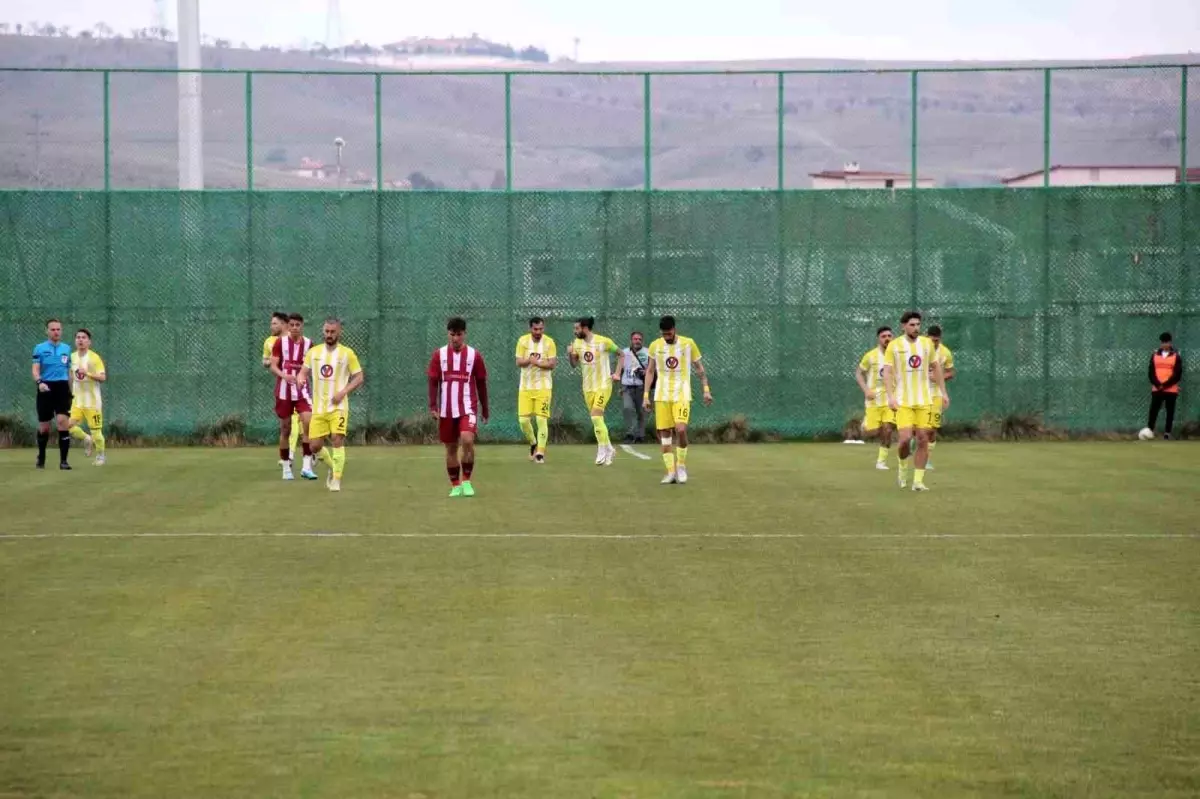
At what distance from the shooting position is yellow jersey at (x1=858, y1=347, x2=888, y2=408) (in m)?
24.3

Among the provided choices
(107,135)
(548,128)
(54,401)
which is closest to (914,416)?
(54,401)

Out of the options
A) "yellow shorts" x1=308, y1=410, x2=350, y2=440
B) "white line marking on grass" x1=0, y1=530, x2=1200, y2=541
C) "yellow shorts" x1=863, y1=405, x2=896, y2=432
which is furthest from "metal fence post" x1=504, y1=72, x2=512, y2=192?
"white line marking on grass" x1=0, y1=530, x2=1200, y2=541

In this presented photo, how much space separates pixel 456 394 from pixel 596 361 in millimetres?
7088

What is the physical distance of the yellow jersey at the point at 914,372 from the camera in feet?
65.2

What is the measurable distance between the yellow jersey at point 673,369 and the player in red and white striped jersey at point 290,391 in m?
4.28

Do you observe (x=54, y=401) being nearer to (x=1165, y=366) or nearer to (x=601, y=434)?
(x=601, y=434)

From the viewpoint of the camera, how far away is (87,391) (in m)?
24.9

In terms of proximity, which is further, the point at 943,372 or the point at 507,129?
the point at 507,129

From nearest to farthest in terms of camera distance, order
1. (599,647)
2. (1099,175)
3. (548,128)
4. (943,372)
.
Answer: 1. (599,647)
2. (943,372)
3. (548,128)
4. (1099,175)

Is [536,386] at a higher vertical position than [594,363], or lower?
lower

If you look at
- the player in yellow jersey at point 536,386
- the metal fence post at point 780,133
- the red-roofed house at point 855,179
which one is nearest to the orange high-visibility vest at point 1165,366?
the red-roofed house at point 855,179

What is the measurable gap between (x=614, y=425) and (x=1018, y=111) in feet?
40.5

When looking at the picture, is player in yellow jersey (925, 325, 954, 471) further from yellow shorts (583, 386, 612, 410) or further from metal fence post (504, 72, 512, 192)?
metal fence post (504, 72, 512, 192)

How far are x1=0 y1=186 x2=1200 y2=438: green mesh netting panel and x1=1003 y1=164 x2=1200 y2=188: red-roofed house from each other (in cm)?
289
